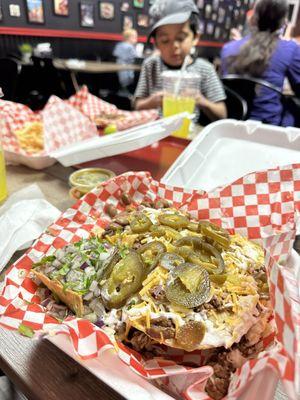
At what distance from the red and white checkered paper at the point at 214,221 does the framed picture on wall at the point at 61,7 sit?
188 cm

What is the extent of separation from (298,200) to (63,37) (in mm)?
2847

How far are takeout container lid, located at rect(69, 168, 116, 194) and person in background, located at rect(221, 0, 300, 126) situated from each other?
2358 millimetres

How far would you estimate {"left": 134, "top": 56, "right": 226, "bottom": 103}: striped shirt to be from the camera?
137 inches

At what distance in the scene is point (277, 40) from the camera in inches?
137

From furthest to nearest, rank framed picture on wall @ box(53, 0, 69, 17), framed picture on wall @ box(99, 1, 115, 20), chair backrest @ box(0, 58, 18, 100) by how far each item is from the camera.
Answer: framed picture on wall @ box(99, 1, 115, 20)
chair backrest @ box(0, 58, 18, 100)
framed picture on wall @ box(53, 0, 69, 17)

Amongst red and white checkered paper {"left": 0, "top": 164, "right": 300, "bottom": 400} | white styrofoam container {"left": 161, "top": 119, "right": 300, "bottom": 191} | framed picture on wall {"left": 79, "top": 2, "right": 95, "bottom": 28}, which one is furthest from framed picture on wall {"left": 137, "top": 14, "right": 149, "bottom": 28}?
red and white checkered paper {"left": 0, "top": 164, "right": 300, "bottom": 400}

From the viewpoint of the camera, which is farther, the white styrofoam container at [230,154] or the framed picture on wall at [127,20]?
the framed picture on wall at [127,20]

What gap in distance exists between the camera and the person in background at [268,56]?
340cm

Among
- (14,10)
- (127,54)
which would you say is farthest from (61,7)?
(127,54)

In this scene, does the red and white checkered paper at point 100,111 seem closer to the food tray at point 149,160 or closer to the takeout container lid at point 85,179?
the food tray at point 149,160

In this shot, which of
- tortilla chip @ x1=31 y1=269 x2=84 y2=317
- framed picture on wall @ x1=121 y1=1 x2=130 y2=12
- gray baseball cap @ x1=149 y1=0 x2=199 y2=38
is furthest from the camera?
framed picture on wall @ x1=121 y1=1 x2=130 y2=12

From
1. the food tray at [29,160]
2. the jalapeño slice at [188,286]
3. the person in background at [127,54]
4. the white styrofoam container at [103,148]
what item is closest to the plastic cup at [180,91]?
the white styrofoam container at [103,148]

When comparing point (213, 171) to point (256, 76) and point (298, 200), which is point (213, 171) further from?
point (256, 76)

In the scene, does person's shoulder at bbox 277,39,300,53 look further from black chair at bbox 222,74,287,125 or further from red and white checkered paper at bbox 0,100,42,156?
red and white checkered paper at bbox 0,100,42,156
